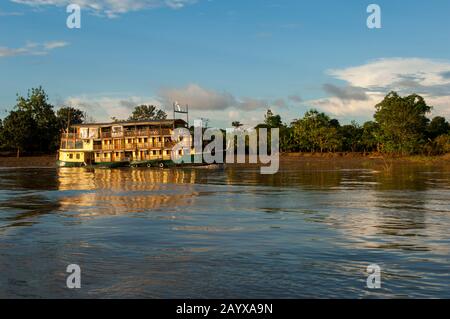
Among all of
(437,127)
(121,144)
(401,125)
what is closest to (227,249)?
(121,144)

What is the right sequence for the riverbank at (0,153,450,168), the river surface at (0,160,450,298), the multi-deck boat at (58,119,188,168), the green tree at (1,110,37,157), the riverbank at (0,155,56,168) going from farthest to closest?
the green tree at (1,110,37,157) → the riverbank at (0,155,56,168) → the riverbank at (0,153,450,168) → the multi-deck boat at (58,119,188,168) → the river surface at (0,160,450,298)

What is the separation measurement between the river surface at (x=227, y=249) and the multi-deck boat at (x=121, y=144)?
52360 millimetres

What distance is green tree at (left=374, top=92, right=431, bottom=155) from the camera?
311 ft

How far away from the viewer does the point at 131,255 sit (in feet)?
42.5

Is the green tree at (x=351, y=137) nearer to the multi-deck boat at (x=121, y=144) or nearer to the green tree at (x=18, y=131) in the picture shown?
the multi-deck boat at (x=121, y=144)

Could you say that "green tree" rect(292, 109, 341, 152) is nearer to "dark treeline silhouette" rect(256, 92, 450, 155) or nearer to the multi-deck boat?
"dark treeline silhouette" rect(256, 92, 450, 155)

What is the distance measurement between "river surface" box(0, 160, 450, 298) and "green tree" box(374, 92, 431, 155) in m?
73.1

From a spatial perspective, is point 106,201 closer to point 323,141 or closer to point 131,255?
point 131,255

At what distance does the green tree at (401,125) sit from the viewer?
94.8 metres

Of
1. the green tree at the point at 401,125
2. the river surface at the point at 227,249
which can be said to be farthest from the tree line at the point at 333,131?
the river surface at the point at 227,249

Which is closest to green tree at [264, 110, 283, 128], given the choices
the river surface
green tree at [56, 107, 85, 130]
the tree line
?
the tree line

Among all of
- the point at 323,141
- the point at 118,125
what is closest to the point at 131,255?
the point at 118,125

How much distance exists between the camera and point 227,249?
13.7m
